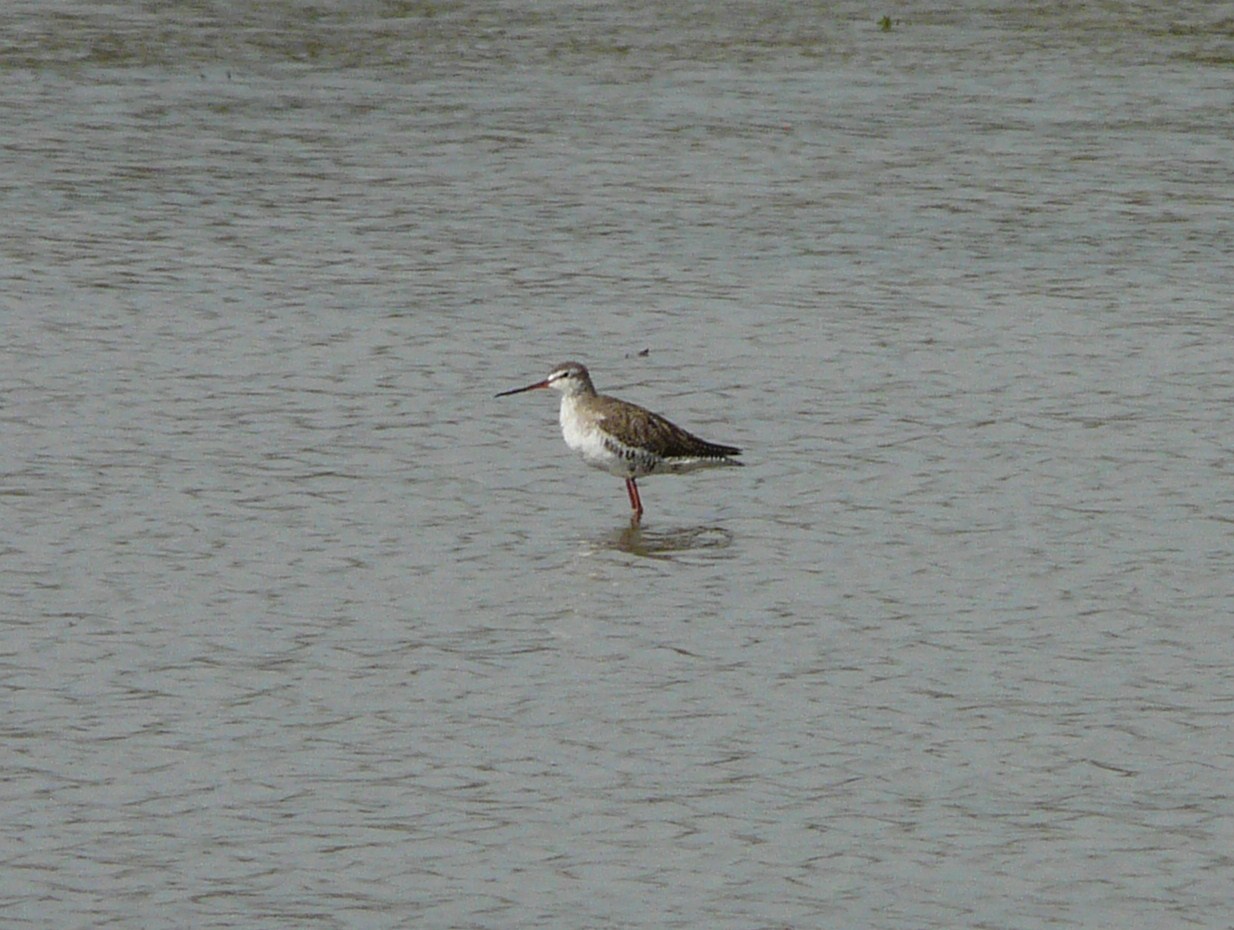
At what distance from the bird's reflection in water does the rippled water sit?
0.05 meters

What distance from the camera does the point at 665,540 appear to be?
1387 cm

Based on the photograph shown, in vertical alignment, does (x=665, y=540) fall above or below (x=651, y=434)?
below

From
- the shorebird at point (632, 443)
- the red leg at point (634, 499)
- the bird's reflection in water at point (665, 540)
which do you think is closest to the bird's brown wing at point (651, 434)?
the shorebird at point (632, 443)

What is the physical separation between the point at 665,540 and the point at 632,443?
58 cm

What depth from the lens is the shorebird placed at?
14.2 metres

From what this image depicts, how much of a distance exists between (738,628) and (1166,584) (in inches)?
85.9

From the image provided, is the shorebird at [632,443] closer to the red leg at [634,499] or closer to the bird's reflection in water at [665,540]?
the red leg at [634,499]

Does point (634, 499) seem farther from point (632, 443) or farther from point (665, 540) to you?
point (665, 540)

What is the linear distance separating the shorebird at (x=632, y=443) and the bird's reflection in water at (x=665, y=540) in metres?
0.29

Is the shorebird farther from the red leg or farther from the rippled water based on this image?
the rippled water

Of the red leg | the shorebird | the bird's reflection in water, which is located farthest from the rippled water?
the shorebird

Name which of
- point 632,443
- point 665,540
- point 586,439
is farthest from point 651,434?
point 665,540

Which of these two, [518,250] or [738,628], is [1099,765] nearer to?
[738,628]

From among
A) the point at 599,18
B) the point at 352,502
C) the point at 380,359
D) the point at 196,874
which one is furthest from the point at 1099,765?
the point at 599,18
